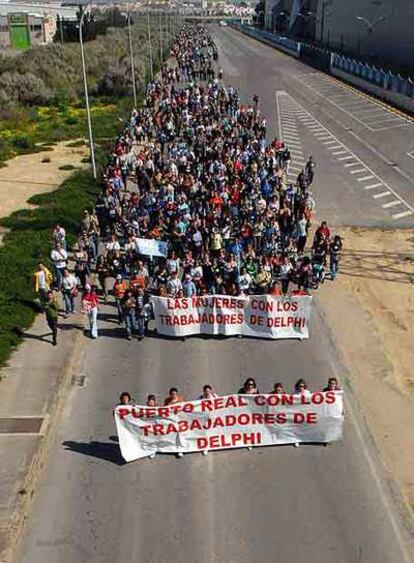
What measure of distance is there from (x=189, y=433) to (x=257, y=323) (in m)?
4.89

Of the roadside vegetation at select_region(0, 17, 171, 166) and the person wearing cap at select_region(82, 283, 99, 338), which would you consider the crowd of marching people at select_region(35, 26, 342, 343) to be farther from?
the roadside vegetation at select_region(0, 17, 171, 166)

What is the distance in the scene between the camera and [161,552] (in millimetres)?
10406

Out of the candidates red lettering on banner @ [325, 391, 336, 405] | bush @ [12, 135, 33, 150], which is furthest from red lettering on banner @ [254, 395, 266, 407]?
bush @ [12, 135, 33, 150]

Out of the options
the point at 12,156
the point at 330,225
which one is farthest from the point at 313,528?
the point at 12,156

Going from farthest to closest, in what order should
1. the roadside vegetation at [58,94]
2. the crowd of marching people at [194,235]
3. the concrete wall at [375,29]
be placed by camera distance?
the concrete wall at [375,29], the roadside vegetation at [58,94], the crowd of marching people at [194,235]

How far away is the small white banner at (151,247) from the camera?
1966 cm

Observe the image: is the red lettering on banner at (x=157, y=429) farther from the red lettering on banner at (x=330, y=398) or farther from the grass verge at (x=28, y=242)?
the grass verge at (x=28, y=242)

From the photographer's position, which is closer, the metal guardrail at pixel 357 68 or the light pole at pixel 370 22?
the metal guardrail at pixel 357 68

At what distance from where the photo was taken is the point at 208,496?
11.5 m

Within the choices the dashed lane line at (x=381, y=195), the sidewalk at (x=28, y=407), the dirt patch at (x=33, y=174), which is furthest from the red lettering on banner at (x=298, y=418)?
the dirt patch at (x=33, y=174)

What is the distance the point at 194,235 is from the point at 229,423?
891 cm

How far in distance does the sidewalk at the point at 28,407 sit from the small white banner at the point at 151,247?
9.81 feet

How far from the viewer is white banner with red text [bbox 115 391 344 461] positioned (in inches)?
482

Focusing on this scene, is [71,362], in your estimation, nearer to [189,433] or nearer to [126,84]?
[189,433]
